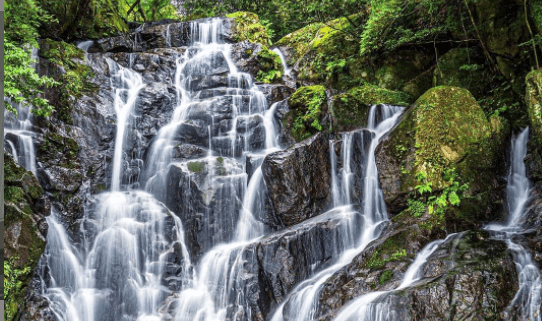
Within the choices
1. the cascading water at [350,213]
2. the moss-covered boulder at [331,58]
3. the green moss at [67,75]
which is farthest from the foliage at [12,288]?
the moss-covered boulder at [331,58]

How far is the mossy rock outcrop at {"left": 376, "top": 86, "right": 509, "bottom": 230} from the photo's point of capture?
19.6 ft

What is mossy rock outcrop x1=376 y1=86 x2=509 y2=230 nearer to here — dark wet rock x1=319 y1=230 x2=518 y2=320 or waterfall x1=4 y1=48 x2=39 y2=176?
dark wet rock x1=319 y1=230 x2=518 y2=320

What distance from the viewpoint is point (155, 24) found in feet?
43.8

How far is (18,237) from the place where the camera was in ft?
18.6

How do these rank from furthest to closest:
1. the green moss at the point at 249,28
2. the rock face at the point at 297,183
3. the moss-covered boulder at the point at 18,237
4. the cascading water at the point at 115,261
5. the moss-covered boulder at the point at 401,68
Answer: the green moss at the point at 249,28
the moss-covered boulder at the point at 401,68
the rock face at the point at 297,183
the cascading water at the point at 115,261
the moss-covered boulder at the point at 18,237

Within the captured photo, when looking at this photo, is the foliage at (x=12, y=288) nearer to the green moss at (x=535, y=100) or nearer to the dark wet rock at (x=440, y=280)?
the dark wet rock at (x=440, y=280)

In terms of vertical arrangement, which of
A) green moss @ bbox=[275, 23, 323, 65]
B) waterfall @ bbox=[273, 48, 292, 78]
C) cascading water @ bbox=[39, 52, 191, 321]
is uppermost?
green moss @ bbox=[275, 23, 323, 65]

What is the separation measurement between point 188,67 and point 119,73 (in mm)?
1855

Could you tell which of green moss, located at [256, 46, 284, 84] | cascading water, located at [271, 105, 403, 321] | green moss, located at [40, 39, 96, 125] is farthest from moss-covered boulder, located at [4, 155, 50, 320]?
green moss, located at [256, 46, 284, 84]

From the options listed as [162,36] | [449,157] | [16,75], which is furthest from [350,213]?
[162,36]

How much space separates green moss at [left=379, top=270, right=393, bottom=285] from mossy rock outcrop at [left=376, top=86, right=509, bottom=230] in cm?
121

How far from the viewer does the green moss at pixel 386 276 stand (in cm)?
511

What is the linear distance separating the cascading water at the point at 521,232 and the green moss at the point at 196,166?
16.9 ft

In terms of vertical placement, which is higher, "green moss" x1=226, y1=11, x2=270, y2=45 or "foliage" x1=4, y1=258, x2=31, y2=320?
"green moss" x1=226, y1=11, x2=270, y2=45
